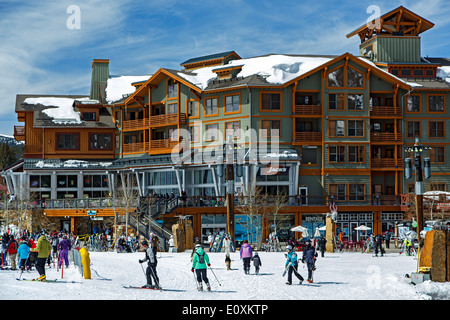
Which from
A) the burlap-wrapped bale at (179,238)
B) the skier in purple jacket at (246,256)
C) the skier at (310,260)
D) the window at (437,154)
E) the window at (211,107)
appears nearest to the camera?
the skier at (310,260)

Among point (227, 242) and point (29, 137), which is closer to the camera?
point (227, 242)

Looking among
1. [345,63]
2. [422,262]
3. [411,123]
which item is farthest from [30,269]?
[411,123]

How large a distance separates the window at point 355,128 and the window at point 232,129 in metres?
9.49

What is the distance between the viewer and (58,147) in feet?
207

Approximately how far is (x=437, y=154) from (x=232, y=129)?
18.2 m

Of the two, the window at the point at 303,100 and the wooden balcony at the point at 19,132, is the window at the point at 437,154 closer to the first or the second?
the window at the point at 303,100

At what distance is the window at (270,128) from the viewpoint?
2176 inches

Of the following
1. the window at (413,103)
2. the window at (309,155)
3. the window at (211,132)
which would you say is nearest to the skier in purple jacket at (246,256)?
the window at (309,155)

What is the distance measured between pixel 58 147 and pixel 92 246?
21771mm

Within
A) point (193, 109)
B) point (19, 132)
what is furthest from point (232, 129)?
point (19, 132)

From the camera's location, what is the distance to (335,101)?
56062mm

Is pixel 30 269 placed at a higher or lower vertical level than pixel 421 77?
lower

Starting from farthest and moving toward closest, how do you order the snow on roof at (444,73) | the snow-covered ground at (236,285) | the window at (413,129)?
the snow on roof at (444,73), the window at (413,129), the snow-covered ground at (236,285)
